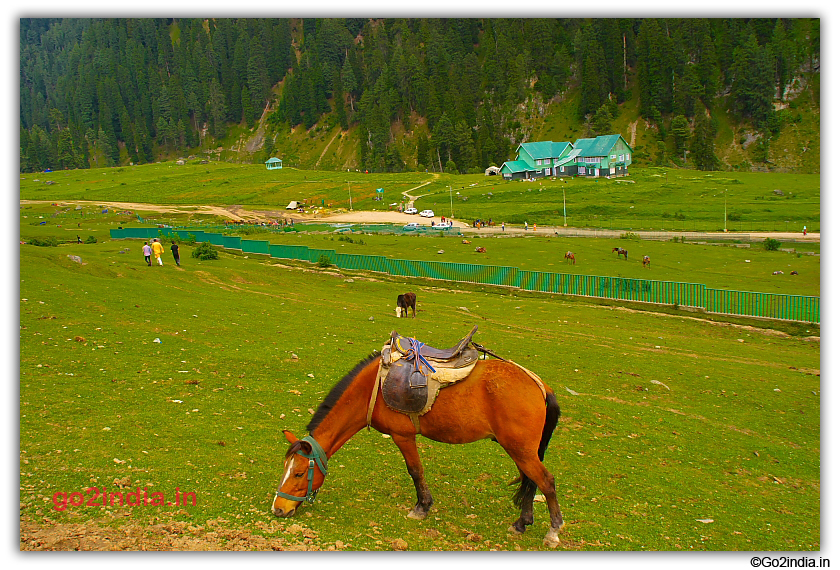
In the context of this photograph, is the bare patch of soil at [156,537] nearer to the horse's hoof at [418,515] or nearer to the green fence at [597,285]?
the horse's hoof at [418,515]

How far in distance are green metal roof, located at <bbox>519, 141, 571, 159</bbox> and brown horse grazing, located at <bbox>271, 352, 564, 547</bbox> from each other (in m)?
137

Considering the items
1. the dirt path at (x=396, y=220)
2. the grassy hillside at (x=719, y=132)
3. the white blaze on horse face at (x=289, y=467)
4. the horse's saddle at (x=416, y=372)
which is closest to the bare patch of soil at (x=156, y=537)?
the white blaze on horse face at (x=289, y=467)

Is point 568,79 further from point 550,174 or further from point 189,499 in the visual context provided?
point 189,499

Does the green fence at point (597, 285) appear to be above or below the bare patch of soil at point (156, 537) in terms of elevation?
below

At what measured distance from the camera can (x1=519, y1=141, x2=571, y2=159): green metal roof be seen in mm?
140750

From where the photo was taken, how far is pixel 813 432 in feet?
53.0

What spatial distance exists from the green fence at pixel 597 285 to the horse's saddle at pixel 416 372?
3044 cm

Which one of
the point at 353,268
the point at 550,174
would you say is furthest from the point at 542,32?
the point at 353,268

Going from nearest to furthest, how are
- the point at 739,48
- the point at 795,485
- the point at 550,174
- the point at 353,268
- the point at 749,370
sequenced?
the point at 795,485
the point at 749,370
the point at 353,268
the point at 550,174
the point at 739,48

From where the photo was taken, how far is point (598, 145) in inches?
5394

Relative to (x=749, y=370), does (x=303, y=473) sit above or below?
above

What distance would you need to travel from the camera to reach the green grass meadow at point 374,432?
9.33m

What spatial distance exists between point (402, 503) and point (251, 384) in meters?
6.88

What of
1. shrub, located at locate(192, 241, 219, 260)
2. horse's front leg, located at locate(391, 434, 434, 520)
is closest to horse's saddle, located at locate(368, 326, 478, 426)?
horse's front leg, located at locate(391, 434, 434, 520)
